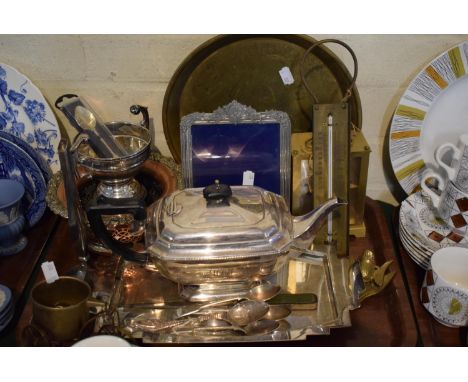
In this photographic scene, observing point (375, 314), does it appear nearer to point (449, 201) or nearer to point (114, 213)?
point (449, 201)

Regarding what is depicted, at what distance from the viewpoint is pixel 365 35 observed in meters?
1.17

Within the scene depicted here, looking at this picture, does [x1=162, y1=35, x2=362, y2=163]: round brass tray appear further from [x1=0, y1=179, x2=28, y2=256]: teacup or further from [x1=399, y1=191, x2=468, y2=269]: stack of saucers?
[x1=0, y1=179, x2=28, y2=256]: teacup

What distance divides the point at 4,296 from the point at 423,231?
0.80m

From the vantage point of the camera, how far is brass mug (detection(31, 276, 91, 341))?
951mm

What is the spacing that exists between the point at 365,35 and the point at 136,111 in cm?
48

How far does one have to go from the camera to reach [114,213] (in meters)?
0.98

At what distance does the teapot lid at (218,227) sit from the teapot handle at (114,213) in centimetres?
4

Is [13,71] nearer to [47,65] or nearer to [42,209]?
[47,65]

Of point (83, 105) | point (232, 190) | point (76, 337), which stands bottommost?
point (76, 337)

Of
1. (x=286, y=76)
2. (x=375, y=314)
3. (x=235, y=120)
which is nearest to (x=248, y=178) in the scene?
(x=235, y=120)

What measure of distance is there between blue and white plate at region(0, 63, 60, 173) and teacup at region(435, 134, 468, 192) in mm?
801

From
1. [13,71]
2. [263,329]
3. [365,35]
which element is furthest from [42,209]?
[365,35]

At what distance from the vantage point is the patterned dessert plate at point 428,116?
1168 mm

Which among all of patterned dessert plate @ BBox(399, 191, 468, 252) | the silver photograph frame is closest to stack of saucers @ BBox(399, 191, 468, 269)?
patterned dessert plate @ BBox(399, 191, 468, 252)
